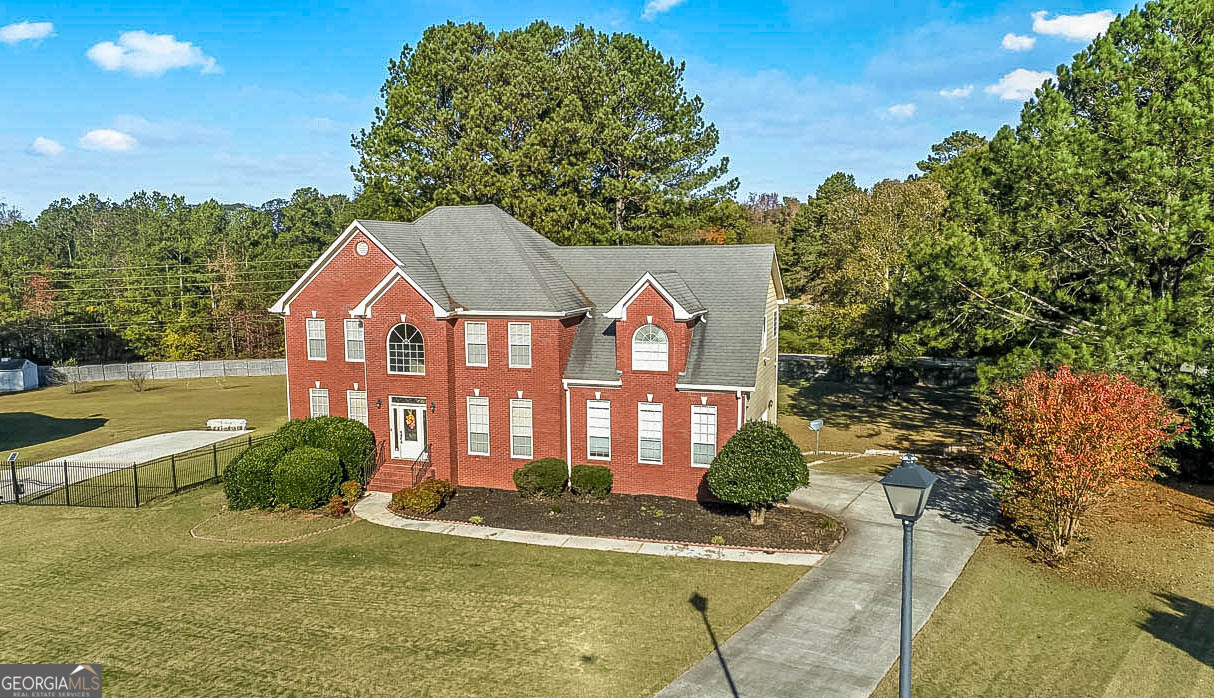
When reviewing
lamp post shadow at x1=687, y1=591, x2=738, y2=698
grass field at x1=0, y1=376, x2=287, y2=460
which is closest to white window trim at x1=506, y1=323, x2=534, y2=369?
lamp post shadow at x1=687, y1=591, x2=738, y2=698

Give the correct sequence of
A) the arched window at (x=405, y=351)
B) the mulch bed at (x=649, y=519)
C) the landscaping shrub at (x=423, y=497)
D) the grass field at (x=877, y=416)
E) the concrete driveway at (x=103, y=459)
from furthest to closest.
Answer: the grass field at (x=877, y=416) → the concrete driveway at (x=103, y=459) → the arched window at (x=405, y=351) → the landscaping shrub at (x=423, y=497) → the mulch bed at (x=649, y=519)

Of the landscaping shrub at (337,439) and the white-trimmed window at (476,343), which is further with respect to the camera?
the white-trimmed window at (476,343)

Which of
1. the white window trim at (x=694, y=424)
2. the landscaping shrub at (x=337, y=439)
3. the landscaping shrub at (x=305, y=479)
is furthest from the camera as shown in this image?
the landscaping shrub at (x=337, y=439)

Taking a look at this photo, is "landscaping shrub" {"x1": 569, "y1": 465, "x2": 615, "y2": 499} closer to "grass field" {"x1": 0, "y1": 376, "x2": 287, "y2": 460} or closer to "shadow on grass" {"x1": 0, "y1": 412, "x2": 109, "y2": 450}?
"grass field" {"x1": 0, "y1": 376, "x2": 287, "y2": 460}

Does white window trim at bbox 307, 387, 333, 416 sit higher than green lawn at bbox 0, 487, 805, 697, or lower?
higher

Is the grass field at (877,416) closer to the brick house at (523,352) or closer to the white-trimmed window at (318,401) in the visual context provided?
the brick house at (523,352)

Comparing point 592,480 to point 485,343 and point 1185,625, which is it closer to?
point 485,343

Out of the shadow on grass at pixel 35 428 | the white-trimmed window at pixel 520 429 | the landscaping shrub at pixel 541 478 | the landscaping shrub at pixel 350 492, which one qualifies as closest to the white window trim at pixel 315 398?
the landscaping shrub at pixel 350 492
